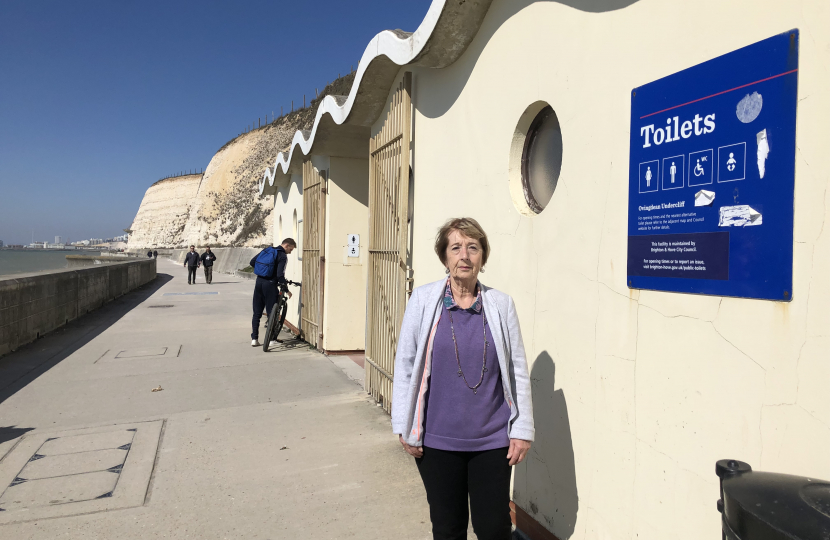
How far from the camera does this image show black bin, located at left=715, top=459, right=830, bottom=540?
1.38m

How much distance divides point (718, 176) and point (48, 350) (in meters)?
10.0

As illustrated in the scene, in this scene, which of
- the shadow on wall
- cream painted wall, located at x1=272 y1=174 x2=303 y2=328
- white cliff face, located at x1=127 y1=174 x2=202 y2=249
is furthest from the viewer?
white cliff face, located at x1=127 y1=174 x2=202 y2=249

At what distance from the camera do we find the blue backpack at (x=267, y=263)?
928cm

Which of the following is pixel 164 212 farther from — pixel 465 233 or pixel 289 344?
pixel 465 233

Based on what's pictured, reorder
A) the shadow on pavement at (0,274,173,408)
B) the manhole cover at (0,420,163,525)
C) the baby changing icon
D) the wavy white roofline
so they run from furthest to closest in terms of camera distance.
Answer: the shadow on pavement at (0,274,173,408)
the wavy white roofline
the manhole cover at (0,420,163,525)
the baby changing icon

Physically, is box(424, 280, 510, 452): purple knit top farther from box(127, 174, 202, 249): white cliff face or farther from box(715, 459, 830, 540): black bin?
box(127, 174, 202, 249): white cliff face

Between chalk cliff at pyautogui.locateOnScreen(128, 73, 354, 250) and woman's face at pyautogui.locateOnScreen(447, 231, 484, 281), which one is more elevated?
chalk cliff at pyautogui.locateOnScreen(128, 73, 354, 250)

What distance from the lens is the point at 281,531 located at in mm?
3523

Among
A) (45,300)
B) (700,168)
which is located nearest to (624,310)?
(700,168)

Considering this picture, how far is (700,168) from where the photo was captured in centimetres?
226

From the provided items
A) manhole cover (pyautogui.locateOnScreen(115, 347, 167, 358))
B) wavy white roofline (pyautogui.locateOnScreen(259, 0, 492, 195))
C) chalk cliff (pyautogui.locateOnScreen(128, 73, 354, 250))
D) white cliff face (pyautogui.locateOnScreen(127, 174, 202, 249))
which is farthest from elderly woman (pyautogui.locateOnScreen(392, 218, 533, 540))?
white cliff face (pyautogui.locateOnScreen(127, 174, 202, 249))

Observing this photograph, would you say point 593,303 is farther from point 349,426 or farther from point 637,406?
point 349,426

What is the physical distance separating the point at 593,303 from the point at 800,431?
112cm

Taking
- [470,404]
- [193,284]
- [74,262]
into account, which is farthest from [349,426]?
[74,262]
